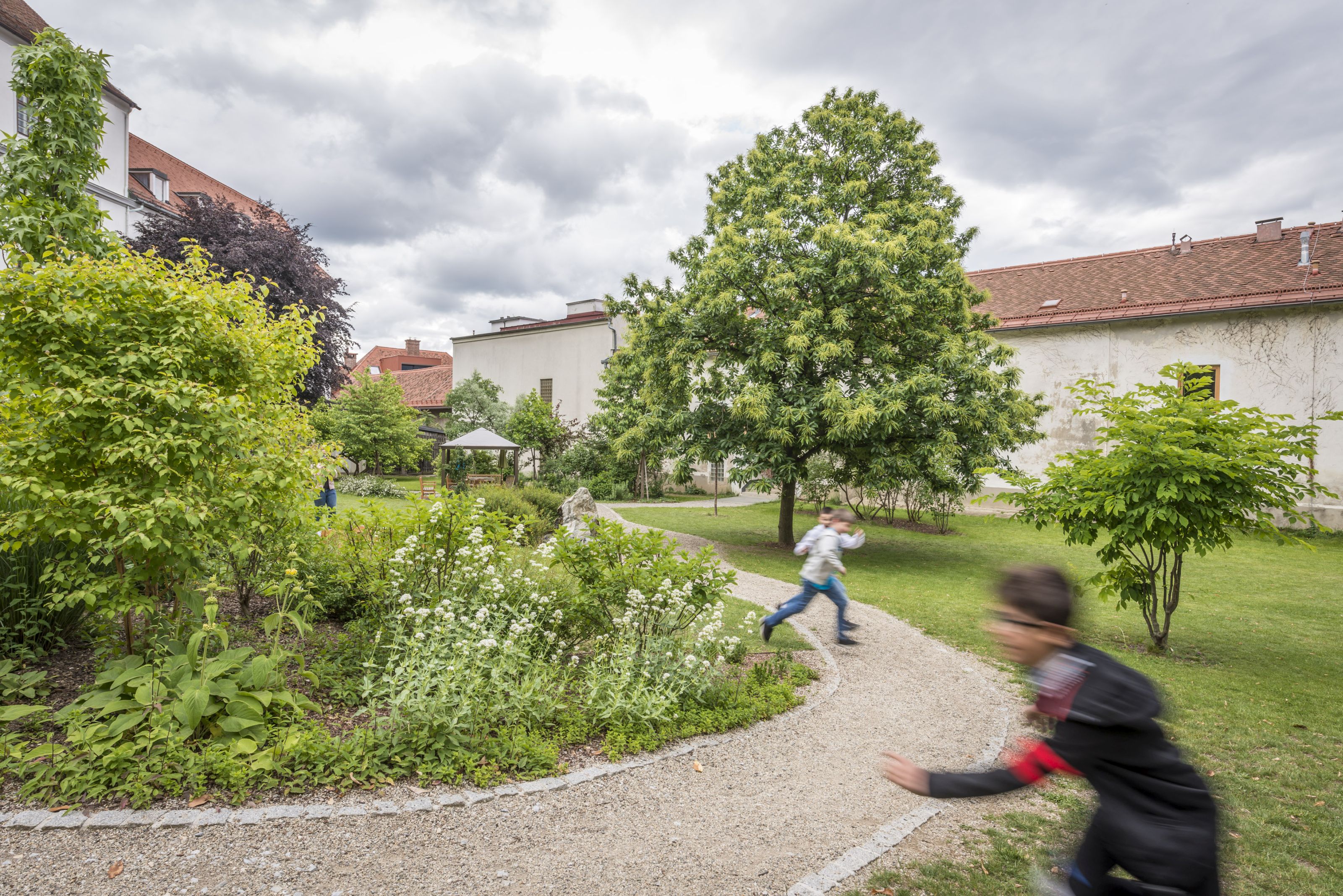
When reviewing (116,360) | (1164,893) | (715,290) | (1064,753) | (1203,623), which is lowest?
(1203,623)

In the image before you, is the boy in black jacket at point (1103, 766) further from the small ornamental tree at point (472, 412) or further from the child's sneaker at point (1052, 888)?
the small ornamental tree at point (472, 412)

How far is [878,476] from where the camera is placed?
12.5m

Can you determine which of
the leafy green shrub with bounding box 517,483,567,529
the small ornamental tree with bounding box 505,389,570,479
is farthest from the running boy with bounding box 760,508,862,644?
the small ornamental tree with bounding box 505,389,570,479

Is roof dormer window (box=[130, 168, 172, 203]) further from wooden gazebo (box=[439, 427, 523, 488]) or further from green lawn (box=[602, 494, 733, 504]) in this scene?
green lawn (box=[602, 494, 733, 504])

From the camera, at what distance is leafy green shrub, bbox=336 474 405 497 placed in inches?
926

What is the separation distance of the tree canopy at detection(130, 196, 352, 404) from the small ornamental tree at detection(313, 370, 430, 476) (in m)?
1.07

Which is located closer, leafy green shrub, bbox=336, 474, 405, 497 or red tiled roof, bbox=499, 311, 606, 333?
leafy green shrub, bbox=336, 474, 405, 497

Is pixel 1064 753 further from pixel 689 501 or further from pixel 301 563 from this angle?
pixel 689 501

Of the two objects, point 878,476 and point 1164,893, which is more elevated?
point 878,476

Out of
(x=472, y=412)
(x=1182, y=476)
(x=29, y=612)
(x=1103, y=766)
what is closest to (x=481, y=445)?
(x=472, y=412)

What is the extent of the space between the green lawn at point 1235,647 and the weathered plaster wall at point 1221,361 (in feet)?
13.0

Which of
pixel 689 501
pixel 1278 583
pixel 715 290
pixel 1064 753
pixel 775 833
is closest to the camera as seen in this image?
→ pixel 1064 753

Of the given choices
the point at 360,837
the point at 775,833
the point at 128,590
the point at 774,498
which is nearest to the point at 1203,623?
the point at 775,833

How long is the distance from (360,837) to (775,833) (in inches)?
84.0
